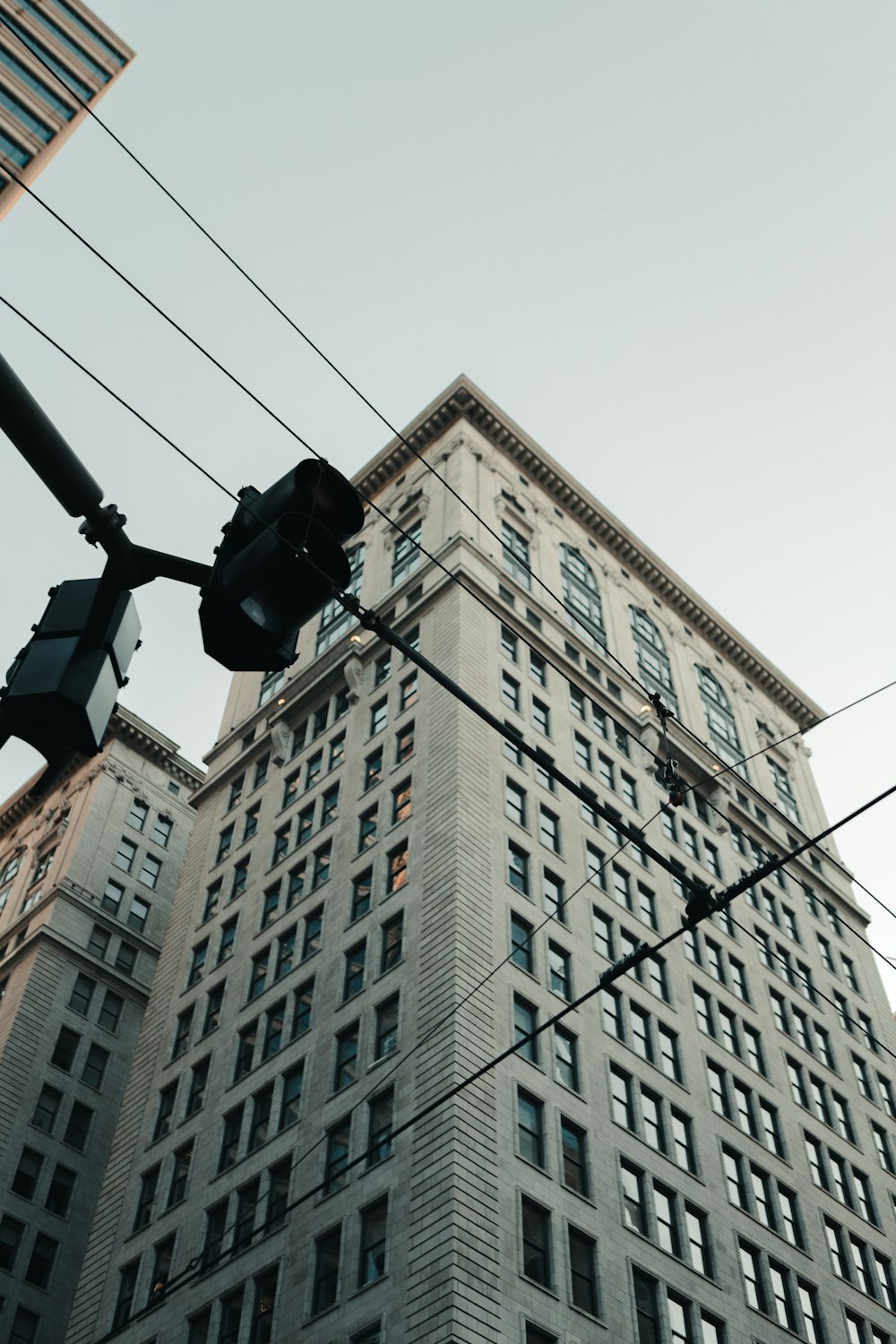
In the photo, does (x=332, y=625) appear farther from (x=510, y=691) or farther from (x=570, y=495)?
(x=570, y=495)

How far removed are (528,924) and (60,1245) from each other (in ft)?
103

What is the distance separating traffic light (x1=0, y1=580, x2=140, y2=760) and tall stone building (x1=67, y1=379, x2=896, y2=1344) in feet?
63.9

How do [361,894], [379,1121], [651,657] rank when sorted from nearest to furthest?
[379,1121] < [361,894] < [651,657]

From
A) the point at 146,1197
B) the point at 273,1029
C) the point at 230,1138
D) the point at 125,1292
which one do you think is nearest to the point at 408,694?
the point at 273,1029

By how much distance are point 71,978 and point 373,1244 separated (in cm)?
4013

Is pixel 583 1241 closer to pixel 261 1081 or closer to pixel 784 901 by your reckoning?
pixel 261 1081

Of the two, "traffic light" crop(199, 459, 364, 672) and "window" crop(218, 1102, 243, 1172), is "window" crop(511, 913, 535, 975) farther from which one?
"traffic light" crop(199, 459, 364, 672)

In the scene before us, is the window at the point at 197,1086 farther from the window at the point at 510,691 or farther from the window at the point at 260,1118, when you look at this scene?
the window at the point at 510,691

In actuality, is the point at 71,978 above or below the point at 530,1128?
above

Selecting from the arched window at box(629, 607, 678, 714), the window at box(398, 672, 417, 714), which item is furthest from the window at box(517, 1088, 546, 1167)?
the arched window at box(629, 607, 678, 714)

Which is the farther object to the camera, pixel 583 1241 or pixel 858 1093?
pixel 858 1093

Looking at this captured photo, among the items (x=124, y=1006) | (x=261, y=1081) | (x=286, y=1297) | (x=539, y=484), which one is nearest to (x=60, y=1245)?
(x=124, y=1006)

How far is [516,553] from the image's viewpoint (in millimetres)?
67812

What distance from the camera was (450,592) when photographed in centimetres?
5775
